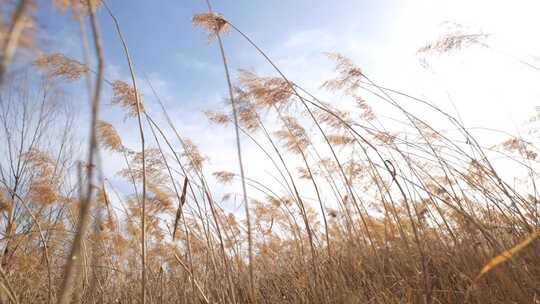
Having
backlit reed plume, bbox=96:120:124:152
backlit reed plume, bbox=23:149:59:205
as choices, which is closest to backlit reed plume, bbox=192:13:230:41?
backlit reed plume, bbox=96:120:124:152

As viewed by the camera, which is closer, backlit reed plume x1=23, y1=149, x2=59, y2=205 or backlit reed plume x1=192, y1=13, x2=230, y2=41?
backlit reed plume x1=192, y1=13, x2=230, y2=41

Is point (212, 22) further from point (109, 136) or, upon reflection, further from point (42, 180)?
point (42, 180)

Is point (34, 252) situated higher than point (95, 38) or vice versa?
point (34, 252)

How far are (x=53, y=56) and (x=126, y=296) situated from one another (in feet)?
8.90

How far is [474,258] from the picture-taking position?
225 centimetres

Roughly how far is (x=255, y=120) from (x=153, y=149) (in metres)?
0.94

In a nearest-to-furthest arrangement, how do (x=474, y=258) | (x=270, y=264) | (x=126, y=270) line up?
1. (x=474, y=258)
2. (x=126, y=270)
3. (x=270, y=264)

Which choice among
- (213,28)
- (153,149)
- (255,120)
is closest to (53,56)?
(213,28)

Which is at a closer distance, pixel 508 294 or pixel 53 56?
pixel 508 294

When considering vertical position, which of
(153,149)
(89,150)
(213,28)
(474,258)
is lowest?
(474,258)

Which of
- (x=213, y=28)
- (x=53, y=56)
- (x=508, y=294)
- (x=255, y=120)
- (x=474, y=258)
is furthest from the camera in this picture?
(x=255, y=120)

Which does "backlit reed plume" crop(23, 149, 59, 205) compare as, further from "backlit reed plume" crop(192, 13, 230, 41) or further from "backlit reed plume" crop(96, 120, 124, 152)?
"backlit reed plume" crop(192, 13, 230, 41)

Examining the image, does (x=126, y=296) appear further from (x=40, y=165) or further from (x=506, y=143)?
(x=506, y=143)

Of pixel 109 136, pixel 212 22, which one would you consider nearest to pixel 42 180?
pixel 109 136
